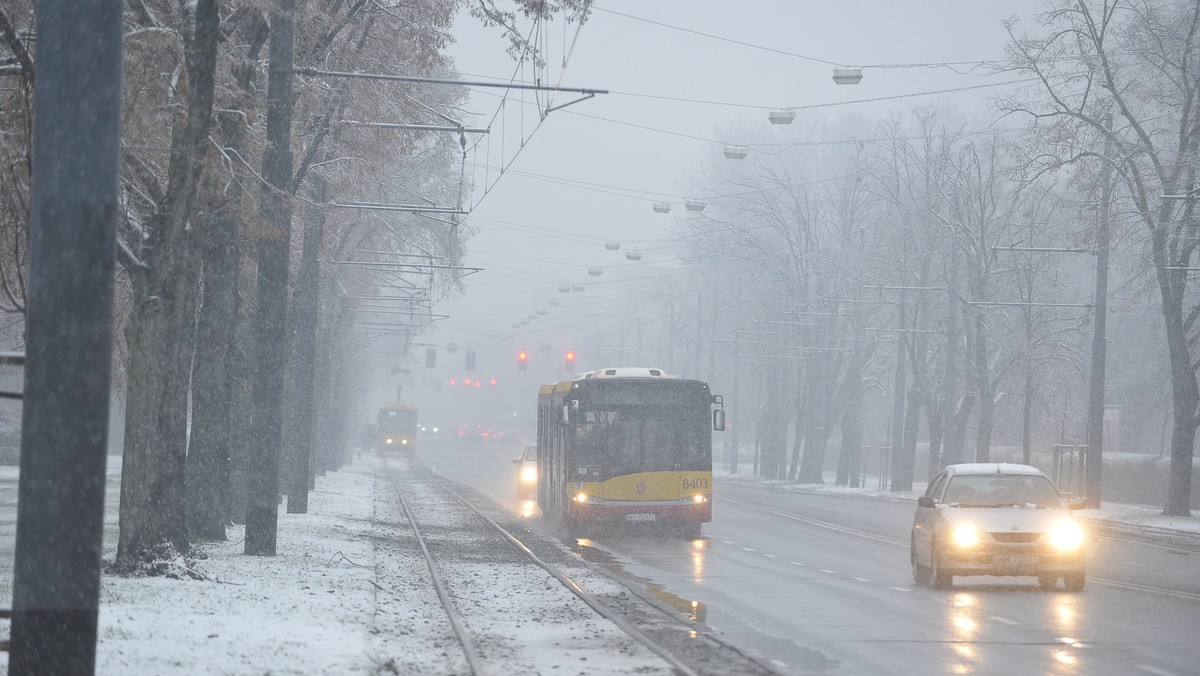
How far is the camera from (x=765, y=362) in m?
67.2

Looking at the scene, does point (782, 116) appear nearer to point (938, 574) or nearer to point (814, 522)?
point (814, 522)

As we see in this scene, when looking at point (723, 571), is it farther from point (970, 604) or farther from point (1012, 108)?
point (1012, 108)

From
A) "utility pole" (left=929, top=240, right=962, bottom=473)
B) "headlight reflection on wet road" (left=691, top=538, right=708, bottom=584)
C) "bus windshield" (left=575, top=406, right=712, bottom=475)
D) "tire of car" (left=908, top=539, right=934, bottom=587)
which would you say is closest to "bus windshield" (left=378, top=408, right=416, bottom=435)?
"utility pole" (left=929, top=240, right=962, bottom=473)

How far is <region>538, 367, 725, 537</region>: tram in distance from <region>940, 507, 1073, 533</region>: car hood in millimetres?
10416

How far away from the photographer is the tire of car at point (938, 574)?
17.8 metres

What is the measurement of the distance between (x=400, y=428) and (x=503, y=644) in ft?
289

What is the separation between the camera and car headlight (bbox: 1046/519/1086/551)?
1739cm

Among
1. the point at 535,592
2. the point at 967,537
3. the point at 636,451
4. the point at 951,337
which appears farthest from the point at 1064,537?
the point at 951,337

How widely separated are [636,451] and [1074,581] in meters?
12.3

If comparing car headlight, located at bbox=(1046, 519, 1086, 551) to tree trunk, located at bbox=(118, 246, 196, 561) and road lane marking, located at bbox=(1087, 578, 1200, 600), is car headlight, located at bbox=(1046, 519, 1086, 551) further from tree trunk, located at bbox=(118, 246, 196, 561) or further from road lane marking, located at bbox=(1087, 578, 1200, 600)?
tree trunk, located at bbox=(118, 246, 196, 561)

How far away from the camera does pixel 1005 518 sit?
57.6ft

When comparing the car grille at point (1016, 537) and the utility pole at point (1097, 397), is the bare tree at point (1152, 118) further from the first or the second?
the car grille at point (1016, 537)

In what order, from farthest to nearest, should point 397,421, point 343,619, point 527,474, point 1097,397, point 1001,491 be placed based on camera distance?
1. point 397,421
2. point 527,474
3. point 1097,397
4. point 1001,491
5. point 343,619

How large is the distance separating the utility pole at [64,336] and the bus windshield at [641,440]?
72.0 ft
